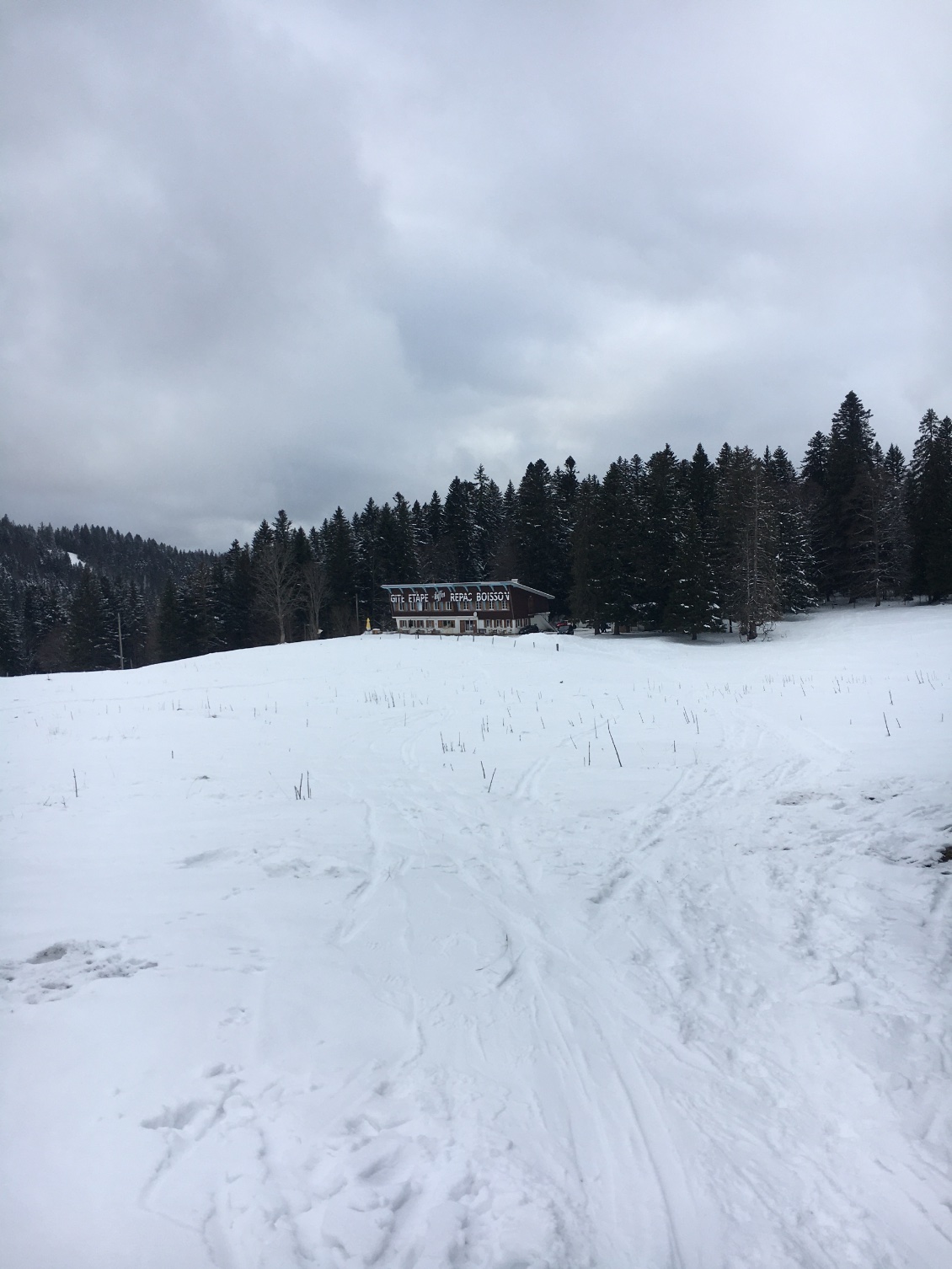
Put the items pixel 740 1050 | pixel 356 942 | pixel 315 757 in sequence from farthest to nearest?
pixel 315 757, pixel 356 942, pixel 740 1050

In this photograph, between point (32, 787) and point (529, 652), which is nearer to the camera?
point (32, 787)

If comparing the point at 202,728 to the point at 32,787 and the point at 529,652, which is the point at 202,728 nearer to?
the point at 32,787

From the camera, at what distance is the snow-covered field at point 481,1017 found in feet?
9.43

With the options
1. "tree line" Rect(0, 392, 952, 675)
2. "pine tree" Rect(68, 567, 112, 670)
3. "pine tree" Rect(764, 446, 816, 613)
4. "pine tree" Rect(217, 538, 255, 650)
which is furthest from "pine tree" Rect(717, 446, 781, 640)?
"pine tree" Rect(68, 567, 112, 670)

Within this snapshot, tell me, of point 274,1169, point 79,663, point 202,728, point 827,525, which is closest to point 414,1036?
point 274,1169

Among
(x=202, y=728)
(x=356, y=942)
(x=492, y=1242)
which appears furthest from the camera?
(x=202, y=728)

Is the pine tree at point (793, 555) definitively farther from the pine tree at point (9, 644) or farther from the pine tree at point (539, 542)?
the pine tree at point (9, 644)

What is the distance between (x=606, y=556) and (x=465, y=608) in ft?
47.8

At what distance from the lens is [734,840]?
729cm

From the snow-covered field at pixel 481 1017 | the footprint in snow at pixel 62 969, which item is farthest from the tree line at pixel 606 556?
the footprint in snow at pixel 62 969

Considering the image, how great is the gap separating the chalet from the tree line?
5495 millimetres

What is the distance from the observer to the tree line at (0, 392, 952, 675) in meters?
41.7

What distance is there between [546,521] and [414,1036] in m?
58.1

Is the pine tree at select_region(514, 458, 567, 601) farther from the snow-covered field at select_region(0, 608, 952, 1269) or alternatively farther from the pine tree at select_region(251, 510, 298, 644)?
the snow-covered field at select_region(0, 608, 952, 1269)
